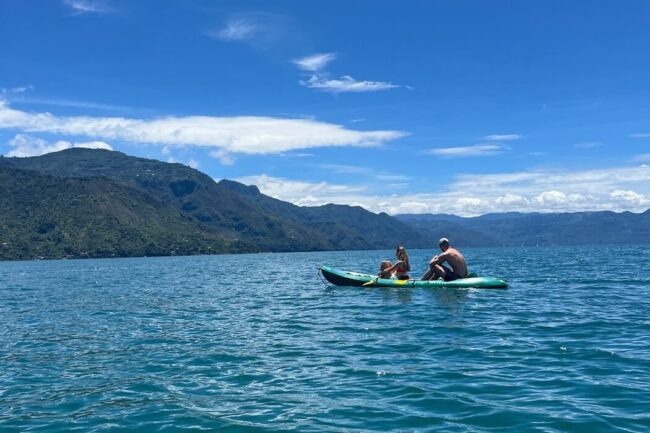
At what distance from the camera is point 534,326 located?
19062 mm

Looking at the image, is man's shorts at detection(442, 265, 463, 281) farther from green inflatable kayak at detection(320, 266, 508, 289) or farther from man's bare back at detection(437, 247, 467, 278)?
green inflatable kayak at detection(320, 266, 508, 289)

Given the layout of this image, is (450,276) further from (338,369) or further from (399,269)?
(338,369)

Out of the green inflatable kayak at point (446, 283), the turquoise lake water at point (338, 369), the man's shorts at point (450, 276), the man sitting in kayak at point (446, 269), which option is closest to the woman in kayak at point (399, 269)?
the green inflatable kayak at point (446, 283)

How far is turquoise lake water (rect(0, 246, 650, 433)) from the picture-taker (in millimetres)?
9953

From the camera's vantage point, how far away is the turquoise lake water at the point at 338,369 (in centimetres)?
995

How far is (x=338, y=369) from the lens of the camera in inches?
534

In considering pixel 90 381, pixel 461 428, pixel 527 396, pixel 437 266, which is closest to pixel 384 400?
pixel 461 428

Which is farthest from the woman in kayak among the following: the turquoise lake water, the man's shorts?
the turquoise lake water

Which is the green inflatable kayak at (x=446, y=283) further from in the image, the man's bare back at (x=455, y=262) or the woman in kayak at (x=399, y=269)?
the woman in kayak at (x=399, y=269)

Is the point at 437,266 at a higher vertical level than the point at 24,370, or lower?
higher

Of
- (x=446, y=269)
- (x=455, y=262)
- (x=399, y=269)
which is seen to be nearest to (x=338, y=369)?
(x=455, y=262)

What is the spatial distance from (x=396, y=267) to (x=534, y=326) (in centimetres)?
1472

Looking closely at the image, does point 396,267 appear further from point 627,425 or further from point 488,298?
point 627,425

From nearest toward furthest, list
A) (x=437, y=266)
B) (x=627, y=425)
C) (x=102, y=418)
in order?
(x=627, y=425), (x=102, y=418), (x=437, y=266)
